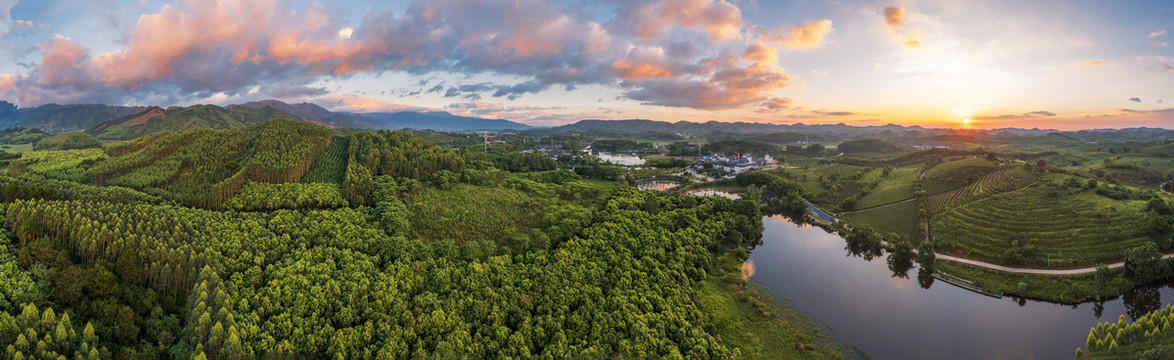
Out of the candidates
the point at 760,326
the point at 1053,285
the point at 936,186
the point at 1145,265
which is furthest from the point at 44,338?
the point at 936,186

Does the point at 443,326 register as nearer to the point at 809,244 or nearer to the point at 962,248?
the point at 809,244

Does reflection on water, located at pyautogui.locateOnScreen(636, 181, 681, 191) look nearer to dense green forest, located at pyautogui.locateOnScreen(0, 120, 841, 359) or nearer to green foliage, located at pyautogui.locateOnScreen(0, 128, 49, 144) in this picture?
dense green forest, located at pyautogui.locateOnScreen(0, 120, 841, 359)

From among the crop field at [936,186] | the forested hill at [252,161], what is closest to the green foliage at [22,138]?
the forested hill at [252,161]

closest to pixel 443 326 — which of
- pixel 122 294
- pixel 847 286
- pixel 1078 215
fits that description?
pixel 122 294

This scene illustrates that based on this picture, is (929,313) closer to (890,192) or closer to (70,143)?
(890,192)

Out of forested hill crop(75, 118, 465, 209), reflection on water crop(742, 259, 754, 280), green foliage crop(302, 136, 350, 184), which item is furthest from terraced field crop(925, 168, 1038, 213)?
green foliage crop(302, 136, 350, 184)

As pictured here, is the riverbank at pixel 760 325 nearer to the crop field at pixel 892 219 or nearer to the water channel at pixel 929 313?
the water channel at pixel 929 313
